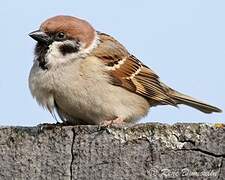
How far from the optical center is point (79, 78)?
3.62m

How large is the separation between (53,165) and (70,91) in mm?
1362

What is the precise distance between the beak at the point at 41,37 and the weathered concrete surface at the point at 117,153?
1.39 m

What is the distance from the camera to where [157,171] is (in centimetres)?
214

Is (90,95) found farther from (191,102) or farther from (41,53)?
(191,102)

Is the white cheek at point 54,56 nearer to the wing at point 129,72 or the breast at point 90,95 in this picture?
the breast at point 90,95

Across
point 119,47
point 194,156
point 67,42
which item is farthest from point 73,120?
point 194,156

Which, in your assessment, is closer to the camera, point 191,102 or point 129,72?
point 129,72

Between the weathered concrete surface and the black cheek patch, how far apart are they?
1.47 meters

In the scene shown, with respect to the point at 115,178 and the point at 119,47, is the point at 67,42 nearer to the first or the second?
the point at 119,47

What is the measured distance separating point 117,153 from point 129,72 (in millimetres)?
2183

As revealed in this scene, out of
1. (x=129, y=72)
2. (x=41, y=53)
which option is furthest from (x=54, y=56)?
(x=129, y=72)

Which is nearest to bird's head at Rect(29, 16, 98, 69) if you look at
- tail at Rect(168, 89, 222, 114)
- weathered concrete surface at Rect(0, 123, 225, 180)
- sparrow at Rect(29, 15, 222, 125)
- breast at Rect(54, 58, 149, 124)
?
sparrow at Rect(29, 15, 222, 125)

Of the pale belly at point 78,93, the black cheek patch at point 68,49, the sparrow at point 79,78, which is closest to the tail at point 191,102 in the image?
the sparrow at point 79,78

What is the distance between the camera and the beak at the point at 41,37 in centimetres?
365
